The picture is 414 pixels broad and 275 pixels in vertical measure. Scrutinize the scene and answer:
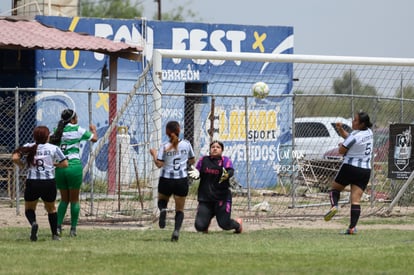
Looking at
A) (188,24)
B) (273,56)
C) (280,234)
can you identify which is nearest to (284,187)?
(273,56)

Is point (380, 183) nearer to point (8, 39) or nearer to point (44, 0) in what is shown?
point (8, 39)

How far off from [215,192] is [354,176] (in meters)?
2.14

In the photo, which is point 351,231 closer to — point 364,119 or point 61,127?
point 364,119

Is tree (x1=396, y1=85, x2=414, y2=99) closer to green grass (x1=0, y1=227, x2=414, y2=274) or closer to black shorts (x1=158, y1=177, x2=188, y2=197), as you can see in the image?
green grass (x1=0, y1=227, x2=414, y2=274)

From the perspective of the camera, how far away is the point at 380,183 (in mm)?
20688

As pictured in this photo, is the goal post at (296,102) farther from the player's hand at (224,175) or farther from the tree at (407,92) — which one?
the player's hand at (224,175)

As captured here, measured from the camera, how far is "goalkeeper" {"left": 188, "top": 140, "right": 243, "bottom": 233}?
15.2 m

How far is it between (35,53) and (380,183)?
9163 mm

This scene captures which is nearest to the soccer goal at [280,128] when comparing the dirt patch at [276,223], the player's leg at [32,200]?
the dirt patch at [276,223]

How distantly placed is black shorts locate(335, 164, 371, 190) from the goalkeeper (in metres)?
1.74


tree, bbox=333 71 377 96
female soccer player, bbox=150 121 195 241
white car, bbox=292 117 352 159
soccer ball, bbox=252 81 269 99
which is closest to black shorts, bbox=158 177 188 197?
female soccer player, bbox=150 121 195 241

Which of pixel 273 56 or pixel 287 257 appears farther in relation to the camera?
pixel 273 56

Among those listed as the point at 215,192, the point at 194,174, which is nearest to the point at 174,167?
the point at 194,174

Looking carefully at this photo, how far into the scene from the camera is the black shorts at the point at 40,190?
531 inches
